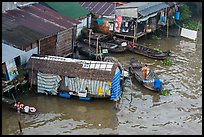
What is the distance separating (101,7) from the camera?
29281mm

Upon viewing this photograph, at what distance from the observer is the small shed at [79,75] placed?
18.6 metres

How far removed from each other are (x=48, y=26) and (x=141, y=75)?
20.8ft

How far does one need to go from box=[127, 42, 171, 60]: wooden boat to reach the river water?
9.52 feet

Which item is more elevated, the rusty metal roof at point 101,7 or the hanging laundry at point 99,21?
the rusty metal roof at point 101,7

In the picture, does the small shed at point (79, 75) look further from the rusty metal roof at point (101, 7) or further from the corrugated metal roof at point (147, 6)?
the rusty metal roof at point (101, 7)

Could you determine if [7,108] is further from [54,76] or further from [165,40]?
[165,40]

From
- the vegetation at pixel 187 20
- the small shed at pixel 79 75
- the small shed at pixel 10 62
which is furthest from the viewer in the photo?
the vegetation at pixel 187 20

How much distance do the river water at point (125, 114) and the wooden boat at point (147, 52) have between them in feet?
9.52

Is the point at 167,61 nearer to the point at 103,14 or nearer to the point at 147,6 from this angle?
the point at 147,6

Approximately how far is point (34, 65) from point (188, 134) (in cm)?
823

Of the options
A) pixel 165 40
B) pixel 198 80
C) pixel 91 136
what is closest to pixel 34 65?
pixel 91 136

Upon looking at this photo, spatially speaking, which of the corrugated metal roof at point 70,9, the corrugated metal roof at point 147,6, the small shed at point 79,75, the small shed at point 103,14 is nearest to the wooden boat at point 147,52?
the corrugated metal roof at point 147,6

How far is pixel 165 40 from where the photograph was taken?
97.5 ft

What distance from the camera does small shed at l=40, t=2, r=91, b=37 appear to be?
1063 inches
